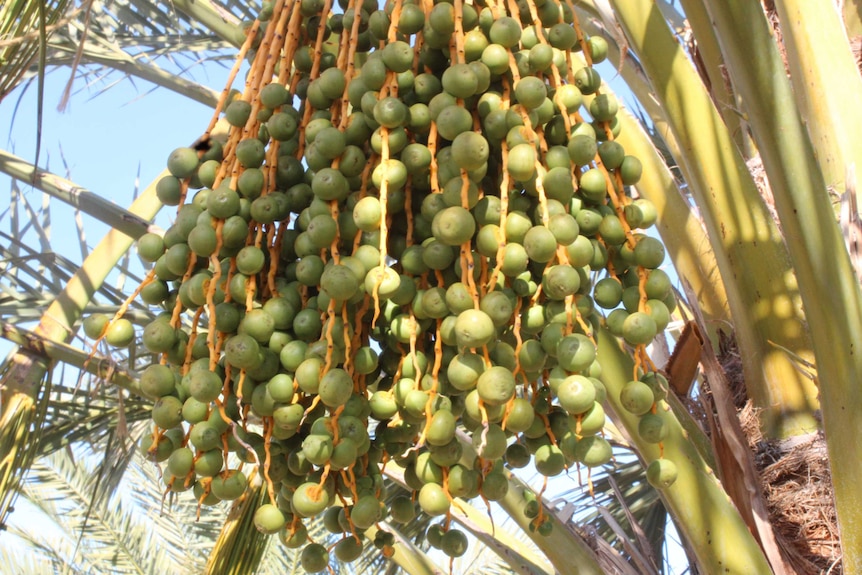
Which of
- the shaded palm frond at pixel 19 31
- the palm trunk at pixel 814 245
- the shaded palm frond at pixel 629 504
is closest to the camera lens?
the palm trunk at pixel 814 245

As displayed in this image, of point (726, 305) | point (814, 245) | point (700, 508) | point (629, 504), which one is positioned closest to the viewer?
point (814, 245)

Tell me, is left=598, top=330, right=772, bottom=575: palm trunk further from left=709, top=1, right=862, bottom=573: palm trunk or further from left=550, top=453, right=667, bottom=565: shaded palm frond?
left=550, top=453, right=667, bottom=565: shaded palm frond

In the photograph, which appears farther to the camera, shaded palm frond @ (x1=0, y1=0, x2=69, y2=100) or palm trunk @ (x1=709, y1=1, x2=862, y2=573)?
shaded palm frond @ (x1=0, y1=0, x2=69, y2=100)

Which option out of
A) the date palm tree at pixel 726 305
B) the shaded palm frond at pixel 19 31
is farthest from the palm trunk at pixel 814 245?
the shaded palm frond at pixel 19 31

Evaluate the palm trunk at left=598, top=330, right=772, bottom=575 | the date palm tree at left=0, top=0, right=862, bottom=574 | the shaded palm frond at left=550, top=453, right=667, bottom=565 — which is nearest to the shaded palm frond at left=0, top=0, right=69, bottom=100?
the date palm tree at left=0, top=0, right=862, bottom=574

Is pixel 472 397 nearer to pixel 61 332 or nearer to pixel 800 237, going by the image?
pixel 800 237

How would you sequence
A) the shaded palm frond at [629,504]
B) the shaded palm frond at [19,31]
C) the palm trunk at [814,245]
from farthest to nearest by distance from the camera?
1. the shaded palm frond at [629,504]
2. the shaded palm frond at [19,31]
3. the palm trunk at [814,245]

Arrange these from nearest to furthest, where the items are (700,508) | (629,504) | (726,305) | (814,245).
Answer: (814,245) < (700,508) < (726,305) < (629,504)

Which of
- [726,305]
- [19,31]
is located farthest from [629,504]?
[19,31]

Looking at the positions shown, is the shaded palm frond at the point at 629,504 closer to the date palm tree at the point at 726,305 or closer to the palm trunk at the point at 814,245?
the date palm tree at the point at 726,305

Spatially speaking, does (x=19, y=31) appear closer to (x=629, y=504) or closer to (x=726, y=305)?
(x=726, y=305)

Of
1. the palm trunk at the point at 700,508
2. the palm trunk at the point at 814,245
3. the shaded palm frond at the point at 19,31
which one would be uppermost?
the shaded palm frond at the point at 19,31

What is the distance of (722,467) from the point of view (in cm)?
138

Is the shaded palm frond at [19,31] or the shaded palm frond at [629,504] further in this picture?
the shaded palm frond at [629,504]
